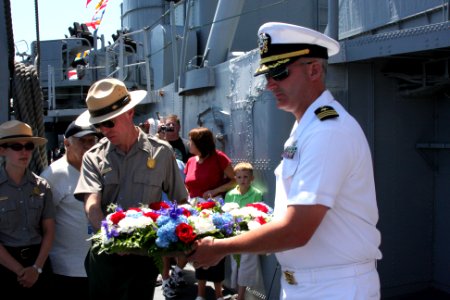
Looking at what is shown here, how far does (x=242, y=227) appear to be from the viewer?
2500 mm

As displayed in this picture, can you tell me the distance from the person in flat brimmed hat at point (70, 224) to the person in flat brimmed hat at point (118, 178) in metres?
0.65

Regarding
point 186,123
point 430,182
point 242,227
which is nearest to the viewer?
point 242,227

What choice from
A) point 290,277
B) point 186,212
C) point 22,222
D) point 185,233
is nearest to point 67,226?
point 22,222

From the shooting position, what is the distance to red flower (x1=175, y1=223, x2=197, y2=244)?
2088mm

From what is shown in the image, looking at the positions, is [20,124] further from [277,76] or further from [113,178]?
[277,76]

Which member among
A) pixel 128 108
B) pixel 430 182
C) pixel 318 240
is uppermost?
pixel 128 108

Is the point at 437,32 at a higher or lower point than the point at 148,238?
higher

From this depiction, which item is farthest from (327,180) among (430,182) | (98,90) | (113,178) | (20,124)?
(430,182)

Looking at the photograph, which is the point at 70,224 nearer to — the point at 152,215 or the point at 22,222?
the point at 22,222

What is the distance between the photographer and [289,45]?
A: 1918mm

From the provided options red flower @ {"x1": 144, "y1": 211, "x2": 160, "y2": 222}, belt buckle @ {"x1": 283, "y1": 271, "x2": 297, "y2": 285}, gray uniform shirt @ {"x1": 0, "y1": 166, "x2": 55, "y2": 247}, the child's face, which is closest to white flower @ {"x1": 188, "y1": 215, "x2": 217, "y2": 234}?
red flower @ {"x1": 144, "y1": 211, "x2": 160, "y2": 222}

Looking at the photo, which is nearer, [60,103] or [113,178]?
[113,178]

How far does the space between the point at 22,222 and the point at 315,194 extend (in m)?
2.36

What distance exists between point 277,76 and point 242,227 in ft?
2.86
